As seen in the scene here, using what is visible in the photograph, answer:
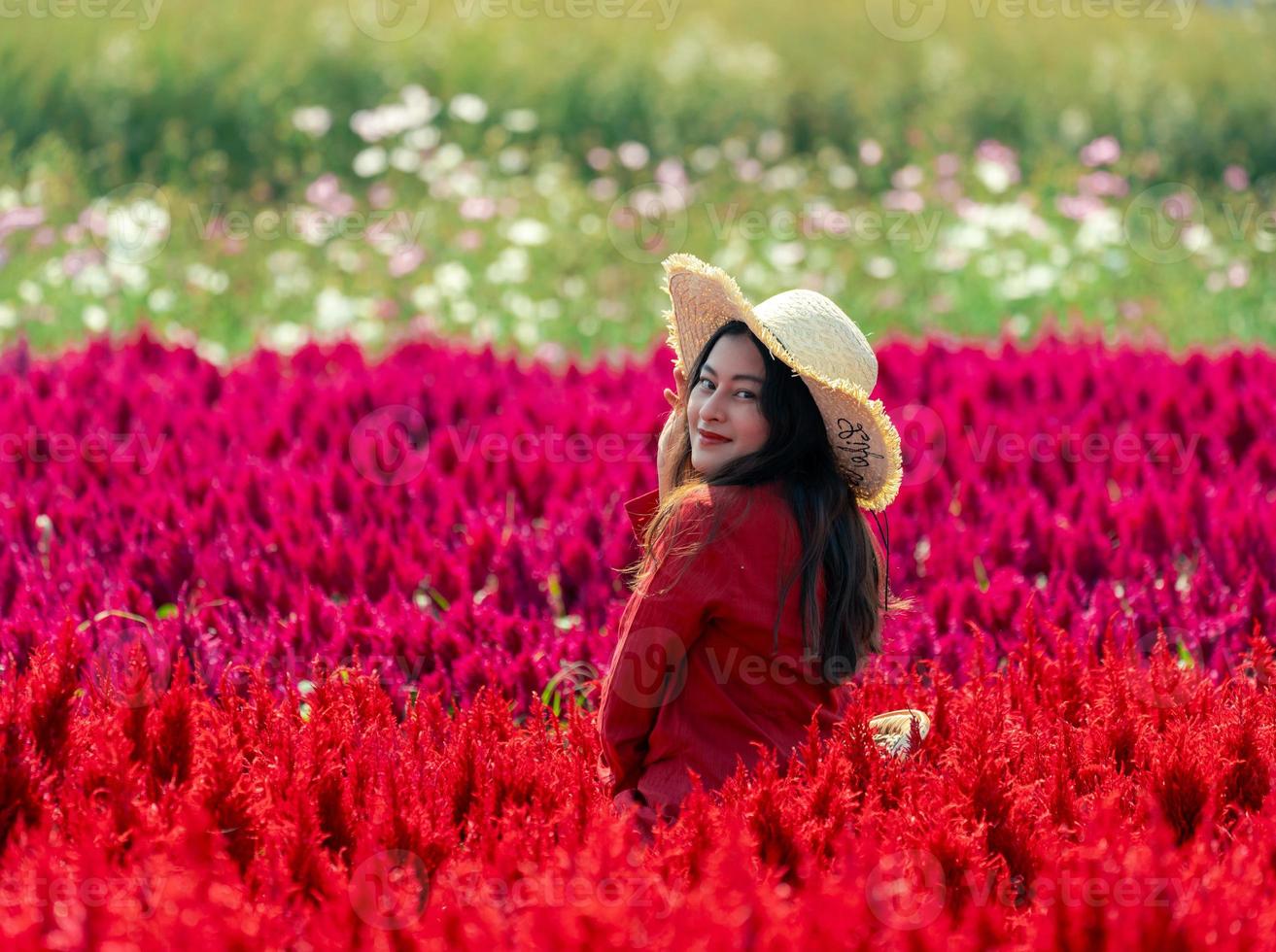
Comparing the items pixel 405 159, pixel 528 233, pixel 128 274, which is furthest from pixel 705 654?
pixel 405 159

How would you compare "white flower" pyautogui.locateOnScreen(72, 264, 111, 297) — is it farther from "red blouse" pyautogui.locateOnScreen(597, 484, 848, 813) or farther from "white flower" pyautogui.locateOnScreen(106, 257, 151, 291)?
"red blouse" pyautogui.locateOnScreen(597, 484, 848, 813)

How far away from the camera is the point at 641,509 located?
3.21 m

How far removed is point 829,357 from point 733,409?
0.64 feet

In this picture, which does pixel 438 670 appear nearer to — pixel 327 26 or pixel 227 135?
pixel 227 135

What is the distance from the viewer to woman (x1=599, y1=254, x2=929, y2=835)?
2676mm

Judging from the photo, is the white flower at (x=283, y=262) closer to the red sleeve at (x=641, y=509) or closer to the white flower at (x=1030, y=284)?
the white flower at (x=1030, y=284)

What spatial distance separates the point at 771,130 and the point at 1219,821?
424 inches

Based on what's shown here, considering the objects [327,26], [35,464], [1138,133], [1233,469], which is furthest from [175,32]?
[1233,469]

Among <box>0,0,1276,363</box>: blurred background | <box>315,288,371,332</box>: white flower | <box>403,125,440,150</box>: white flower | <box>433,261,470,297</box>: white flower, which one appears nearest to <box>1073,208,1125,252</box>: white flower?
<box>0,0,1276,363</box>: blurred background

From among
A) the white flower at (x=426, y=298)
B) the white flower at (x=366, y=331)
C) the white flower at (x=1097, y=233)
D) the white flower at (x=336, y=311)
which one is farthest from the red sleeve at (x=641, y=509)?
the white flower at (x=1097, y=233)

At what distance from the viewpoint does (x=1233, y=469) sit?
521 centimetres

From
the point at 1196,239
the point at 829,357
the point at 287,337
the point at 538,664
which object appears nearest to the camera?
the point at 829,357

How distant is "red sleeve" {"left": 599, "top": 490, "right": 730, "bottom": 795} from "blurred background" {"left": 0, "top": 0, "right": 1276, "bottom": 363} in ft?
15.6

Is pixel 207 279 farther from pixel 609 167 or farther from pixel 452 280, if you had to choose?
pixel 609 167
